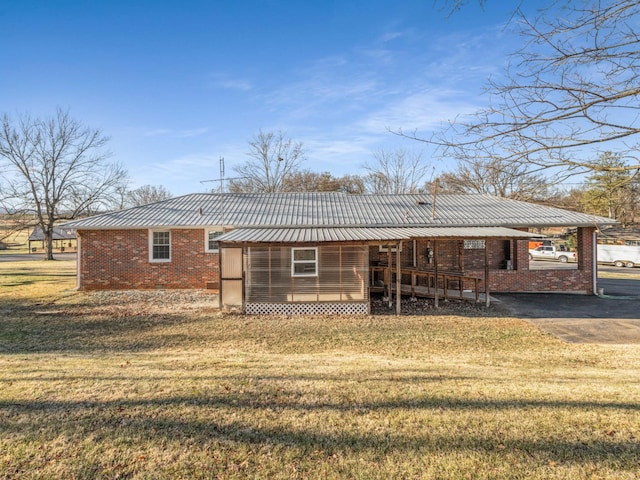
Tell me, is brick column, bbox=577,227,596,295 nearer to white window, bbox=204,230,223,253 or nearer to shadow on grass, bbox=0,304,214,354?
shadow on grass, bbox=0,304,214,354

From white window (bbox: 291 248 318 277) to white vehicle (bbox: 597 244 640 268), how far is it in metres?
29.1

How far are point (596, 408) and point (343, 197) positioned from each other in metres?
16.3

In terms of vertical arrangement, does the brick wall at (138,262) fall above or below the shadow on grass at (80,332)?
above

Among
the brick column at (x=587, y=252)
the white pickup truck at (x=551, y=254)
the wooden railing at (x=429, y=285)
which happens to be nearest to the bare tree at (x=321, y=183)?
the white pickup truck at (x=551, y=254)

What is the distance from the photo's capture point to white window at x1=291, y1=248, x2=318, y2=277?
39.4ft

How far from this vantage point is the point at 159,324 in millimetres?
10008

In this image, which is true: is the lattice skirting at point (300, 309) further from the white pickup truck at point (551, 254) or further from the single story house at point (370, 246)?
the white pickup truck at point (551, 254)

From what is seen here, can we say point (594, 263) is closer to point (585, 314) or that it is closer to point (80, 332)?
point (585, 314)

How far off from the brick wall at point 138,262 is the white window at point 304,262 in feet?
17.8

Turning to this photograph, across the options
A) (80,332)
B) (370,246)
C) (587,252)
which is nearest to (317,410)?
(80,332)

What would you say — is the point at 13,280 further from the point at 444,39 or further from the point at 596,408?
the point at 596,408

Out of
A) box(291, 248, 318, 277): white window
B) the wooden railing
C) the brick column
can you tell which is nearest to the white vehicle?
the brick column

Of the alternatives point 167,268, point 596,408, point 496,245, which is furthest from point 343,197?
point 596,408

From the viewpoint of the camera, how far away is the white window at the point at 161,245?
52.7 ft
